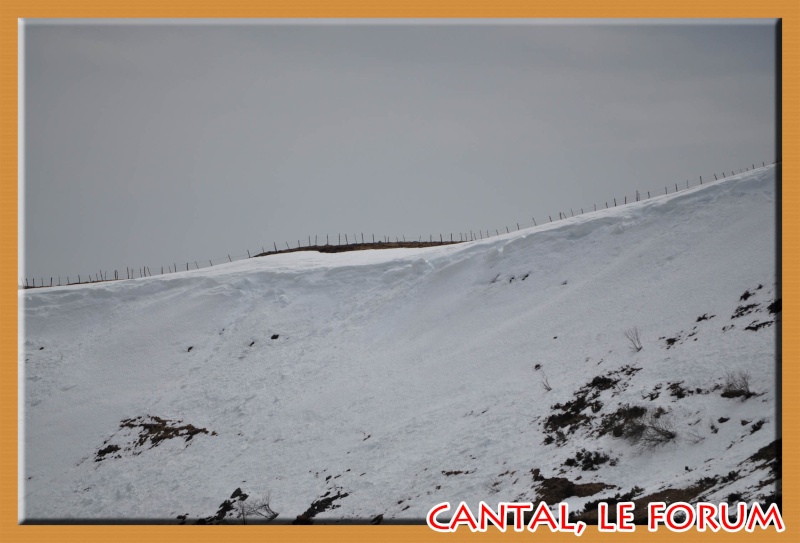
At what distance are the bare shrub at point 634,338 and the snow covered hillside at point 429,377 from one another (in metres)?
0.20

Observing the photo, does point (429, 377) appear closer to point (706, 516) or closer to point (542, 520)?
point (542, 520)

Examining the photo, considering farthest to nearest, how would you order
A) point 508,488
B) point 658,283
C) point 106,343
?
point 106,343 → point 658,283 → point 508,488

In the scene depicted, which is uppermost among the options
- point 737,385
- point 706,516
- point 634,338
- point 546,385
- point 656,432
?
point 634,338

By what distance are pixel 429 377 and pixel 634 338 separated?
7.82 meters

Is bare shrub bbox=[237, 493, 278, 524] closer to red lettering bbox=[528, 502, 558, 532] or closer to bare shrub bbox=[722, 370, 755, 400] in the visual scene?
red lettering bbox=[528, 502, 558, 532]

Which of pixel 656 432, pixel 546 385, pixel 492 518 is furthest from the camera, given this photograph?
pixel 546 385

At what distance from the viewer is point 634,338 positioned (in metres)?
26.5

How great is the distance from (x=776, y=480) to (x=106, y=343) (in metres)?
31.7

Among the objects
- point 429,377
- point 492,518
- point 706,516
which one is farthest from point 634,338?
point 706,516

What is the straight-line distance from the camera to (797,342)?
2095 cm

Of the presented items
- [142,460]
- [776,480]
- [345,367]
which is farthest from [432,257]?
[776,480]

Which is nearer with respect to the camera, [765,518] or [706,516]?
[765,518]

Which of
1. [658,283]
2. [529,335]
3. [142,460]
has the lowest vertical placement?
[142,460]

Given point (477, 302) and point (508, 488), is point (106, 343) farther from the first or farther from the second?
point (508, 488)
